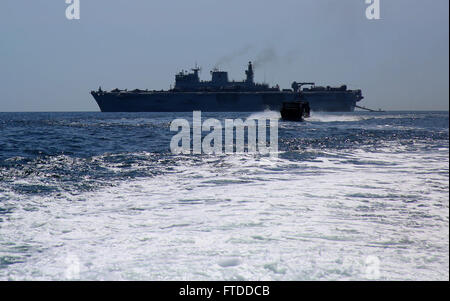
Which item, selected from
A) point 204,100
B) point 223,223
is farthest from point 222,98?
point 223,223

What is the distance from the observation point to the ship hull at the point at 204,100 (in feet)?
349

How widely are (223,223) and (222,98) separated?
10241cm

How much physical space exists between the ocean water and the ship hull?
9466cm

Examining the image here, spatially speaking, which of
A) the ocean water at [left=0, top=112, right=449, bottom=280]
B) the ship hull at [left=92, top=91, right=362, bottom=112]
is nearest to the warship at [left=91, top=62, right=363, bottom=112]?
the ship hull at [left=92, top=91, right=362, bottom=112]

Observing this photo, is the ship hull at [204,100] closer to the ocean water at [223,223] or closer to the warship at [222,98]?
the warship at [222,98]

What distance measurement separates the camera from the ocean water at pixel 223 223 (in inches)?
184

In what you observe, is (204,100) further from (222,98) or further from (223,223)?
(223,223)

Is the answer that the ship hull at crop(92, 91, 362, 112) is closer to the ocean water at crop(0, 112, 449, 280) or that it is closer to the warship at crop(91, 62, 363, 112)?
the warship at crop(91, 62, 363, 112)

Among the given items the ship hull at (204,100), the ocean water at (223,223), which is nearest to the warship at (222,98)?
the ship hull at (204,100)

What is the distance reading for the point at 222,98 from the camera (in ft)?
354

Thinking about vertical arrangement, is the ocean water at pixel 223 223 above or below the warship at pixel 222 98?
below

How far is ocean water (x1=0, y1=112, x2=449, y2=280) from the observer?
4.66 metres

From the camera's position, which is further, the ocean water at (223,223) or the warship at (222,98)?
the warship at (222,98)

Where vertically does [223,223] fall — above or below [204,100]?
below
